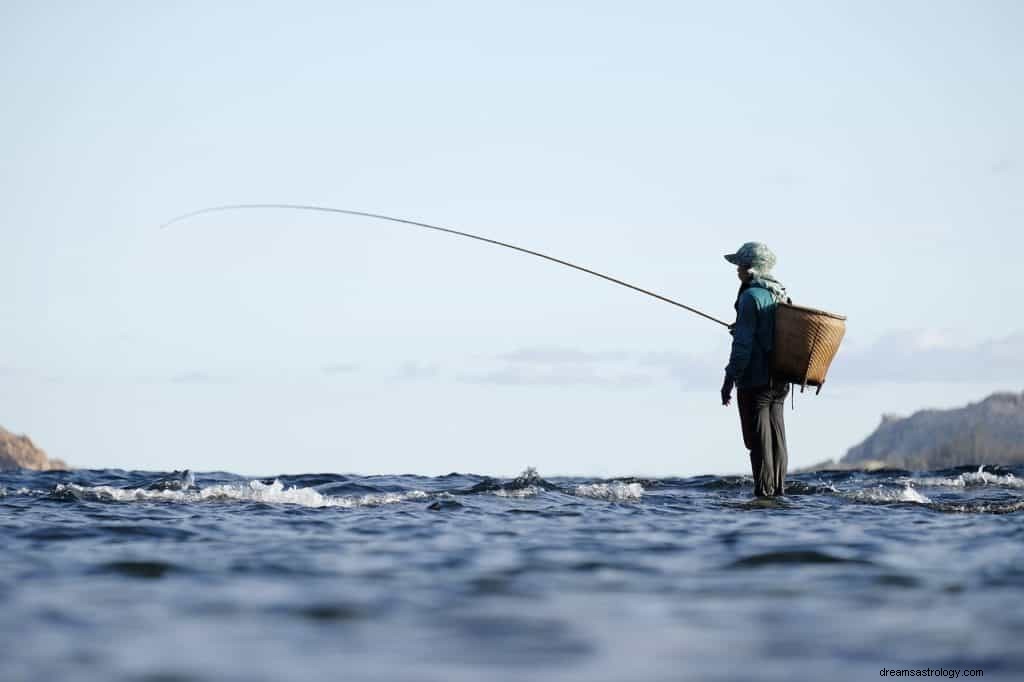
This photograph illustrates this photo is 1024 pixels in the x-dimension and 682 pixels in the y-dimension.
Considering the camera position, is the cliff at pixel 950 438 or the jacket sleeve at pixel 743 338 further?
the cliff at pixel 950 438

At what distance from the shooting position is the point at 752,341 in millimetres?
11656

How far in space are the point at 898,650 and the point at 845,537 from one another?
3802 mm

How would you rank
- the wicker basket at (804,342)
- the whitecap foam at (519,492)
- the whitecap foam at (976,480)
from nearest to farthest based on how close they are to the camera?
the wicker basket at (804,342), the whitecap foam at (519,492), the whitecap foam at (976,480)

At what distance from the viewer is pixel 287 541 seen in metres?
7.96

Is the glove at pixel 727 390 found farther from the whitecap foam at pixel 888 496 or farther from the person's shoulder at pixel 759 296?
the whitecap foam at pixel 888 496

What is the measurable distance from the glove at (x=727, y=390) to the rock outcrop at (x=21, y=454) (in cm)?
2142

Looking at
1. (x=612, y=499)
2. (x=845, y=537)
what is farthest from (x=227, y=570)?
(x=612, y=499)

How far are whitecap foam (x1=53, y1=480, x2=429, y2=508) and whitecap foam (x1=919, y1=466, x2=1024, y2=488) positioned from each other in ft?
25.8

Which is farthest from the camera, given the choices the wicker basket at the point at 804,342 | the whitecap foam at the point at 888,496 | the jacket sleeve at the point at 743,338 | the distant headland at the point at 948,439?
the distant headland at the point at 948,439

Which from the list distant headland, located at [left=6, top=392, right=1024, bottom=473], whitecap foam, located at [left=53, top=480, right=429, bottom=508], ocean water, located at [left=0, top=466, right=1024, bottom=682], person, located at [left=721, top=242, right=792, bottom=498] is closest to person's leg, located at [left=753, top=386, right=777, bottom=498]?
person, located at [left=721, top=242, right=792, bottom=498]

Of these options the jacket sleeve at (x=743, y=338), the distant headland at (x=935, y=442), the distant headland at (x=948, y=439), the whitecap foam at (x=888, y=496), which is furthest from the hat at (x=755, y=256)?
the distant headland at (x=948, y=439)

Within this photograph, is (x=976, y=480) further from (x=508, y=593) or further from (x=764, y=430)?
(x=508, y=593)

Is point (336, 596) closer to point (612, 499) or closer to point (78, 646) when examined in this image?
point (78, 646)

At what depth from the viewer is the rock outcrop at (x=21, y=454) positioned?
2872cm
